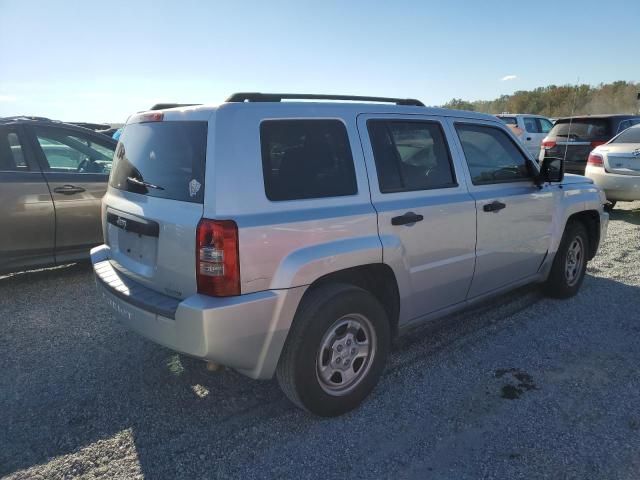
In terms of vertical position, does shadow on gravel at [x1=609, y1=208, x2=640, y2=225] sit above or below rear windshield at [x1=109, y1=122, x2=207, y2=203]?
below

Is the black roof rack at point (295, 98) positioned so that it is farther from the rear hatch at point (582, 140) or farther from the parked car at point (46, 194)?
the rear hatch at point (582, 140)

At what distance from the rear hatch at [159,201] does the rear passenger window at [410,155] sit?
1.14 metres

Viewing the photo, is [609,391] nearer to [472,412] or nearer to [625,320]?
[472,412]

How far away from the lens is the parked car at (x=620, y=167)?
8.16 metres

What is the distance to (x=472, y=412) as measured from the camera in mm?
3070

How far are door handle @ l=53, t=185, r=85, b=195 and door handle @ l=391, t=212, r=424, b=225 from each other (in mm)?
3734

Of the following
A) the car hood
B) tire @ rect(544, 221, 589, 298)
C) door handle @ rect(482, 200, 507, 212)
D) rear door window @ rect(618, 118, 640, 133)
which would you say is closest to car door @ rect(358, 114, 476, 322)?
door handle @ rect(482, 200, 507, 212)

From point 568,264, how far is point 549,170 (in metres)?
1.16

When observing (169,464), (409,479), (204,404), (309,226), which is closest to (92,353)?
(204,404)

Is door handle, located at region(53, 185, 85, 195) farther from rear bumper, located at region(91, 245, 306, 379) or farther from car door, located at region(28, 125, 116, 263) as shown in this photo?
rear bumper, located at region(91, 245, 306, 379)

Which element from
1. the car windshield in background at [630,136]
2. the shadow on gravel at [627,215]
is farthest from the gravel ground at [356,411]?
the car windshield in background at [630,136]

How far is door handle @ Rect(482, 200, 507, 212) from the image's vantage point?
148 inches

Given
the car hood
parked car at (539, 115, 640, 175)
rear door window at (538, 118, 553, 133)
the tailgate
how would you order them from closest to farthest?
the tailgate → the car hood → parked car at (539, 115, 640, 175) → rear door window at (538, 118, 553, 133)

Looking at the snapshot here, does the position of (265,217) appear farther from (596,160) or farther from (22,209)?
(596,160)
